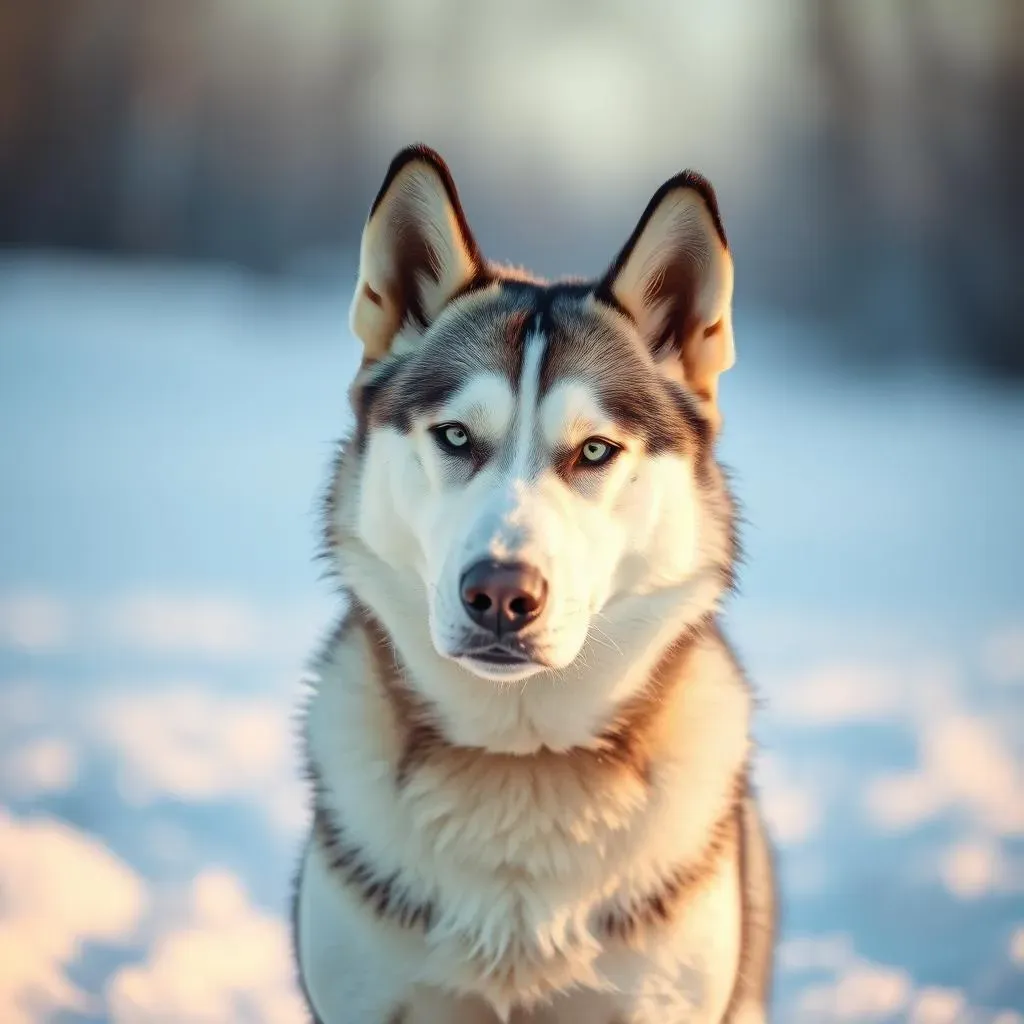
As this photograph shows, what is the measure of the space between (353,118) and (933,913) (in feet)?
5.98

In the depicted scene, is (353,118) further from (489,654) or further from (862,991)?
(862,991)

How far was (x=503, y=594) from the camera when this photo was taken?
119 cm

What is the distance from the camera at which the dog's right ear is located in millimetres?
1414

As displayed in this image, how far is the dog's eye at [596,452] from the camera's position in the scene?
4.47 ft

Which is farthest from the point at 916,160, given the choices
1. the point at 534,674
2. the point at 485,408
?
the point at 534,674

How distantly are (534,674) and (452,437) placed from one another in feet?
1.02

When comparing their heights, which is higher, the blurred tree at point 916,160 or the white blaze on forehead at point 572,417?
the blurred tree at point 916,160

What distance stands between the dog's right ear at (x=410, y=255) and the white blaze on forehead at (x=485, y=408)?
0.19 meters

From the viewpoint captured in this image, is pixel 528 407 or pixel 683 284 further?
pixel 683 284

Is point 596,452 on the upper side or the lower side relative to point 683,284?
lower

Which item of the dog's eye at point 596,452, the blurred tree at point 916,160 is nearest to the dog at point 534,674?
the dog's eye at point 596,452

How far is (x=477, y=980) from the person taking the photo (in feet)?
4.46

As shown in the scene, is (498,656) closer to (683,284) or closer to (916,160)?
(683,284)

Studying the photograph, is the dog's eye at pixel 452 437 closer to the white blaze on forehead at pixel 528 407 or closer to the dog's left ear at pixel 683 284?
the white blaze on forehead at pixel 528 407
